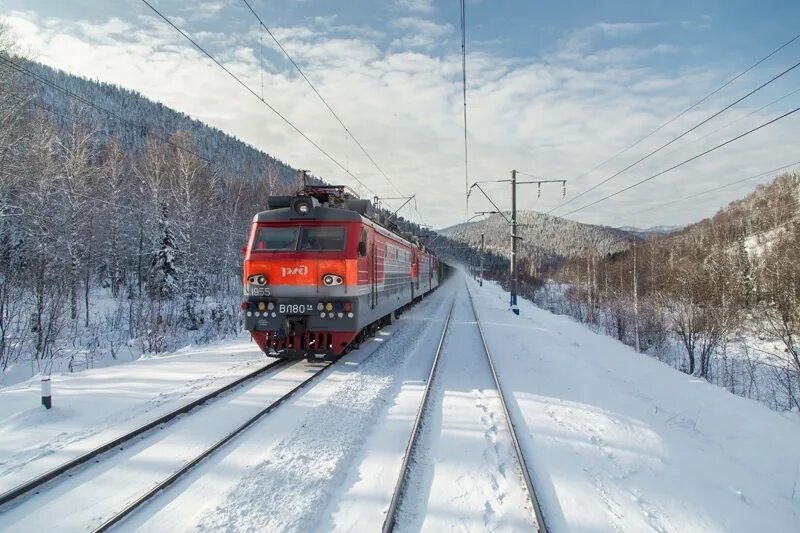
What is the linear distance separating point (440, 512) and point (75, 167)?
26.8 m

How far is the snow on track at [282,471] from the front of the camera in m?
3.75

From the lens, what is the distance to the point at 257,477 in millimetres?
4465

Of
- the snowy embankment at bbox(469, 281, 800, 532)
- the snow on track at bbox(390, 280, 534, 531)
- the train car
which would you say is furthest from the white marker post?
the snowy embankment at bbox(469, 281, 800, 532)

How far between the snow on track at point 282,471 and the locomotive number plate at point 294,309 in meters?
1.89

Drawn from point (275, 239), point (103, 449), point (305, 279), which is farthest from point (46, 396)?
point (275, 239)

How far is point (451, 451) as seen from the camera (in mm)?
5266

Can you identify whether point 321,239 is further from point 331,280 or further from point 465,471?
point 465,471

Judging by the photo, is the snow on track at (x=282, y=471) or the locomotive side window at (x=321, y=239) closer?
the snow on track at (x=282, y=471)

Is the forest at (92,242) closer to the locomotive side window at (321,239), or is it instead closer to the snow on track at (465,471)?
the locomotive side window at (321,239)

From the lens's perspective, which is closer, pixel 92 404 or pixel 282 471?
pixel 282 471

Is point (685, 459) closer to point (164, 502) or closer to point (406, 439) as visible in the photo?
point (406, 439)

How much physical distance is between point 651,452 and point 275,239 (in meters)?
7.81

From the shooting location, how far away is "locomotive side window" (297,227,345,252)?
9.46 metres

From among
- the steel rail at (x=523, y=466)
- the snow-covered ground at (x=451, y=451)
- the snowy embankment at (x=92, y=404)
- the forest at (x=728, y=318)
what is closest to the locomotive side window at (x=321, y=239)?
the snow-covered ground at (x=451, y=451)
